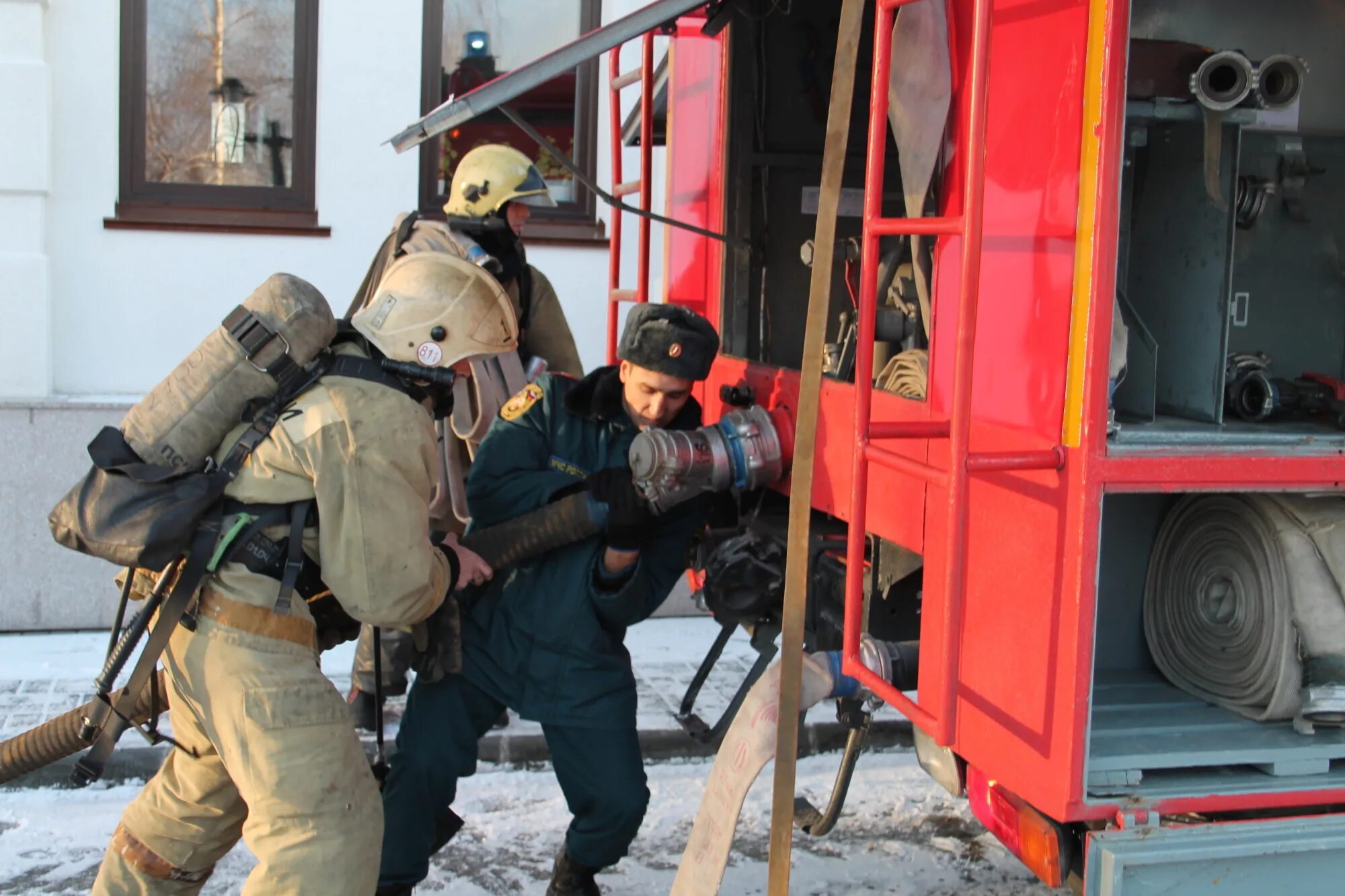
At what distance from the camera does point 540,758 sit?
4.53 m

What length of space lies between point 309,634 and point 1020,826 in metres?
1.45

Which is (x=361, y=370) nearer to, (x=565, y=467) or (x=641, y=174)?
(x=565, y=467)

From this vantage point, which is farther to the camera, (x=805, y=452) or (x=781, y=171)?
(x=781, y=171)

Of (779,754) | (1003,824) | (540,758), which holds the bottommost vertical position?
A: (540,758)

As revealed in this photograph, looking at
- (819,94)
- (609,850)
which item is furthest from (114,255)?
(609,850)

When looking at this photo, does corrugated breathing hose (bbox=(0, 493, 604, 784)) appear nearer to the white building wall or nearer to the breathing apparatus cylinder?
the breathing apparatus cylinder

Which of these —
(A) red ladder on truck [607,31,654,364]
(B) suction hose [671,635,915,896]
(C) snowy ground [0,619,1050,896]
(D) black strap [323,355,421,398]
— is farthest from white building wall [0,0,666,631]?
(B) suction hose [671,635,915,896]

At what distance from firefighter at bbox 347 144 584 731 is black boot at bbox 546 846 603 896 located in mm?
993

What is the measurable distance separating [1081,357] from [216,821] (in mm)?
2026

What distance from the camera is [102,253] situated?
5.85 meters

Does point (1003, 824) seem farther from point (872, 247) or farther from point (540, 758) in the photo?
point (540, 758)

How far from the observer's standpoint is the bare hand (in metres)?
3.01

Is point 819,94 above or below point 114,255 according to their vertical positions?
above

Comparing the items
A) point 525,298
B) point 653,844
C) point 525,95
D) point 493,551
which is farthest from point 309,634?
point 525,95
